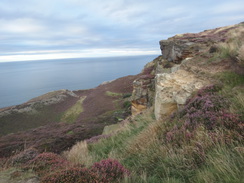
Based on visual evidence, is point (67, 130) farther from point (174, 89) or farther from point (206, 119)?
point (206, 119)

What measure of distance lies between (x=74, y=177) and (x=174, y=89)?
632cm

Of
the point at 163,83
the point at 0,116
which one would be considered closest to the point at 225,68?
the point at 163,83

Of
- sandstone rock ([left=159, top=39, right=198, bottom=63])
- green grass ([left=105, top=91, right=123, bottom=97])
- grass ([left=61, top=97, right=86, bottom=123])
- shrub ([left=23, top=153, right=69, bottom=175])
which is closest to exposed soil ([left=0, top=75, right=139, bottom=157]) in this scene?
green grass ([left=105, top=91, right=123, bottom=97])

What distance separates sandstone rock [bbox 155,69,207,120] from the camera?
711 cm

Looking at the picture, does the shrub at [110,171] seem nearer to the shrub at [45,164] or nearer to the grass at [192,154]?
the grass at [192,154]

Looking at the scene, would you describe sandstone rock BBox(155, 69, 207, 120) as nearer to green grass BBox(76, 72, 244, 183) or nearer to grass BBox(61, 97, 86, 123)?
green grass BBox(76, 72, 244, 183)

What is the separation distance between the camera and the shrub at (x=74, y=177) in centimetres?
307

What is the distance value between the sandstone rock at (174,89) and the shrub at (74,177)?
15.2ft

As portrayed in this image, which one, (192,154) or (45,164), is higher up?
(192,154)

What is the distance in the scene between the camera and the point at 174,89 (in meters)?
8.14

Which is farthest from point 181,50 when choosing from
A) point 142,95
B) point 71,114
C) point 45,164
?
point 71,114

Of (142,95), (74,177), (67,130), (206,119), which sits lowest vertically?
(67,130)

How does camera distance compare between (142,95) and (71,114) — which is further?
(71,114)

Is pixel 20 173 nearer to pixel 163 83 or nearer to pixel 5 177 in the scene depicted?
pixel 5 177
